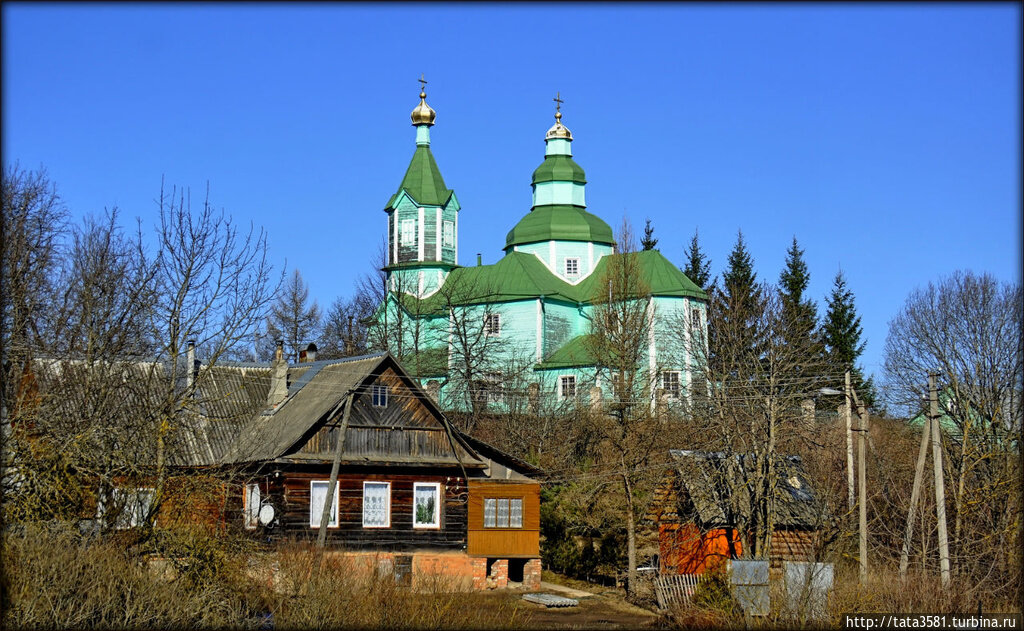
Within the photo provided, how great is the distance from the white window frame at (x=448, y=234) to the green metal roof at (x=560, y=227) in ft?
10.0

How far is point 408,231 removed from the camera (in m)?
62.1

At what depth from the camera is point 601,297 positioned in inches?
2122

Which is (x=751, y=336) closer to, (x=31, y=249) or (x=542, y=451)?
(x=542, y=451)

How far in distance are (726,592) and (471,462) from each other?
9591mm

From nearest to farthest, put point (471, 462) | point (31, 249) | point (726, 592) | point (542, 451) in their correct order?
point (726, 592), point (471, 462), point (31, 249), point (542, 451)

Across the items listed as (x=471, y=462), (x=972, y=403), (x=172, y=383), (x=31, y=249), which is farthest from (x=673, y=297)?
(x=172, y=383)

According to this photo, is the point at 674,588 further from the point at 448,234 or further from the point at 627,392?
the point at 448,234

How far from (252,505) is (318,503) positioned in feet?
5.56

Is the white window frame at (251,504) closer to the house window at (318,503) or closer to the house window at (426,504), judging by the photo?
the house window at (318,503)

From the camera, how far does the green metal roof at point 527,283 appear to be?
190ft

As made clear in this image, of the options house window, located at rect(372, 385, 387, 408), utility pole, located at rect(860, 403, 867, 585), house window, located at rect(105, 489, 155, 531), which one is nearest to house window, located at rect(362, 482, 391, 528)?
house window, located at rect(372, 385, 387, 408)

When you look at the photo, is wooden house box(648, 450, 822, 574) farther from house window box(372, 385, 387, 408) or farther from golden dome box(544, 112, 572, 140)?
golden dome box(544, 112, 572, 140)

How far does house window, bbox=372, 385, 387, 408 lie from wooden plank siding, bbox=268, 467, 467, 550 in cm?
170

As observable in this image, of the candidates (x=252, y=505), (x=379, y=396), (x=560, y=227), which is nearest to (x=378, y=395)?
(x=379, y=396)
